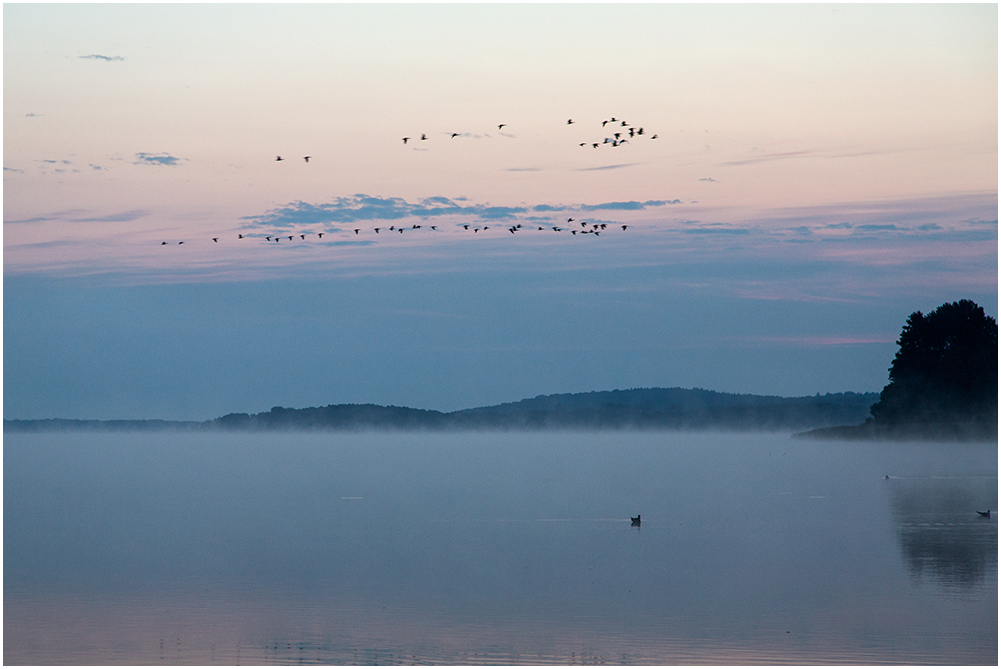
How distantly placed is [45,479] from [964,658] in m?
63.8

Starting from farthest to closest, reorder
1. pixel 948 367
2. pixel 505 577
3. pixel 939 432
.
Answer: pixel 939 432
pixel 948 367
pixel 505 577

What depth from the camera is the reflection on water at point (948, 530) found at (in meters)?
28.7

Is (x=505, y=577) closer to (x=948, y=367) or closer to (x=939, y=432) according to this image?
(x=948, y=367)

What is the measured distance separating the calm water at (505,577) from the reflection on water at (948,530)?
12cm

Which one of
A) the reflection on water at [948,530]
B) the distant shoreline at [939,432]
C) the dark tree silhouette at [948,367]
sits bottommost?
the reflection on water at [948,530]

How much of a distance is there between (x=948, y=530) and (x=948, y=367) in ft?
229

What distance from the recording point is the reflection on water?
2873 centimetres

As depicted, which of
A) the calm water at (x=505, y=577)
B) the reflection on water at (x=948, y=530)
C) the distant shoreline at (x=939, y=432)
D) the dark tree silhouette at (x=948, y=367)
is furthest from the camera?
the distant shoreline at (x=939, y=432)

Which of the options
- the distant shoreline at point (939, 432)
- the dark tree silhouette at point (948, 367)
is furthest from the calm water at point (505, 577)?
the distant shoreline at point (939, 432)

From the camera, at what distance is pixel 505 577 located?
28484 millimetres

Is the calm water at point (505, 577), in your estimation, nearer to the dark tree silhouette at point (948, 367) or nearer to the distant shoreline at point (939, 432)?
the dark tree silhouette at point (948, 367)

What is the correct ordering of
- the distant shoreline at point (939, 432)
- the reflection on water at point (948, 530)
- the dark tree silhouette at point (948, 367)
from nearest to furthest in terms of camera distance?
1. the reflection on water at point (948, 530)
2. the dark tree silhouette at point (948, 367)
3. the distant shoreline at point (939, 432)

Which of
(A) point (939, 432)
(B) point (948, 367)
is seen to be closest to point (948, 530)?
(B) point (948, 367)

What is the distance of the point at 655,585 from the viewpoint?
27203 mm
